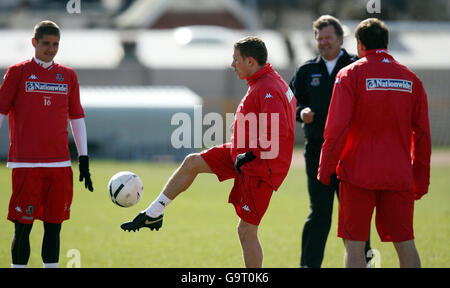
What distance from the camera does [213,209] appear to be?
12.3 metres

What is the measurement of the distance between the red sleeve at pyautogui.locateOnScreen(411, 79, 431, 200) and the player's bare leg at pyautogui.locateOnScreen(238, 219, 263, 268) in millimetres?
1497

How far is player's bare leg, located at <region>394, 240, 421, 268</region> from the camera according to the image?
17.3 feet

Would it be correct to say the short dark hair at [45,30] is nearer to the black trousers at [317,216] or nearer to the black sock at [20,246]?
the black sock at [20,246]

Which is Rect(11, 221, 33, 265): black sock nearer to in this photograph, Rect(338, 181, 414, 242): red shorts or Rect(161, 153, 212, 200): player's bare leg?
Rect(161, 153, 212, 200): player's bare leg

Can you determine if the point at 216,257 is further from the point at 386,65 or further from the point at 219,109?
the point at 219,109

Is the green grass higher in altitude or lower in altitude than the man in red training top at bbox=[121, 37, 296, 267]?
lower

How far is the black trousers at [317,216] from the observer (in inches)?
270

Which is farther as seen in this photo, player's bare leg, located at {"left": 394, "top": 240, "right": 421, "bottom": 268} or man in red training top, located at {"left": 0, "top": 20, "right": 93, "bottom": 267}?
man in red training top, located at {"left": 0, "top": 20, "right": 93, "bottom": 267}

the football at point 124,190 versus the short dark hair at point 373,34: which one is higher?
the short dark hair at point 373,34

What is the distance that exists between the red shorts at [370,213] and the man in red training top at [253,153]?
0.79 meters

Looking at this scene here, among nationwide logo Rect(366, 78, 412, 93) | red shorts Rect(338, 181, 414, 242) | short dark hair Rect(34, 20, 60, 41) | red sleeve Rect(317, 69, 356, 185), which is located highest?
short dark hair Rect(34, 20, 60, 41)

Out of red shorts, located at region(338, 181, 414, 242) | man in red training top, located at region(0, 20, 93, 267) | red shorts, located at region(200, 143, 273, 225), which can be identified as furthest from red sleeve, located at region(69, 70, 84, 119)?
red shorts, located at region(338, 181, 414, 242)

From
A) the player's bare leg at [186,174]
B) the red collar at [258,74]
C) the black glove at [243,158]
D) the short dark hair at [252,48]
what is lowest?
the player's bare leg at [186,174]

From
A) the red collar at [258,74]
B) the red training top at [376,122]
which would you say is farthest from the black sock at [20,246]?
the red training top at [376,122]
